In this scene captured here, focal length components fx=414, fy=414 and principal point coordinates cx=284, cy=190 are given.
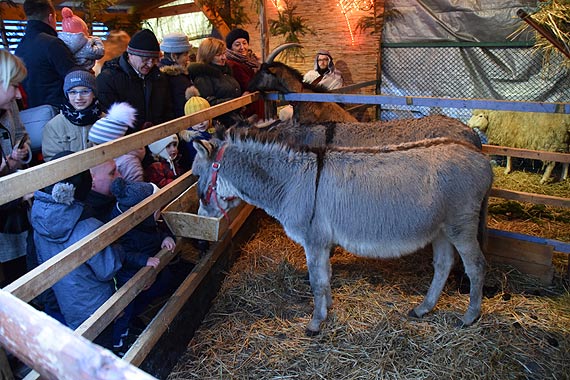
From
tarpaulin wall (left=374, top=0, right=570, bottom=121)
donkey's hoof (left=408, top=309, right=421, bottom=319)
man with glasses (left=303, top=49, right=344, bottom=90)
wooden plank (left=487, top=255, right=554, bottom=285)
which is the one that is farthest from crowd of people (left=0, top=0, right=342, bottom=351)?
tarpaulin wall (left=374, top=0, right=570, bottom=121)

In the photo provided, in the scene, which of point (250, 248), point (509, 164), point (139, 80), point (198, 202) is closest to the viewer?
point (198, 202)

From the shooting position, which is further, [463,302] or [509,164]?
[509,164]

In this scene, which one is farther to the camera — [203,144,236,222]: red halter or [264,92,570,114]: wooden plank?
[264,92,570,114]: wooden plank

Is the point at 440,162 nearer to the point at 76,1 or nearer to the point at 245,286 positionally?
the point at 245,286

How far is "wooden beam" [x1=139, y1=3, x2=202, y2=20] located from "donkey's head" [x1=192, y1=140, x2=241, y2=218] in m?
7.63

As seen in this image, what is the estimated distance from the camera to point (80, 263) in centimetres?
215

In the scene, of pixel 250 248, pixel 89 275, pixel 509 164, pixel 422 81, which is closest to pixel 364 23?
pixel 422 81

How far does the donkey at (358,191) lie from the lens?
3070 mm

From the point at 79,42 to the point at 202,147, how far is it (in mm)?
2046

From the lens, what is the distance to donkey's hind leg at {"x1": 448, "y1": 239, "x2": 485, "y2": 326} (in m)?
3.24

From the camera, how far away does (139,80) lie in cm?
394

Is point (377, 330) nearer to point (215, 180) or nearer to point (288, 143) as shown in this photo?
point (288, 143)

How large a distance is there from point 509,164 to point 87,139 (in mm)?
6759

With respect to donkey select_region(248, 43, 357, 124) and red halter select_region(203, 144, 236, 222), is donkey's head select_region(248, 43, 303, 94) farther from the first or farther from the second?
red halter select_region(203, 144, 236, 222)
